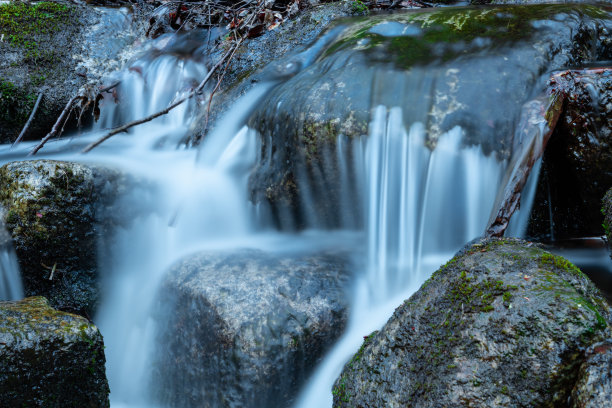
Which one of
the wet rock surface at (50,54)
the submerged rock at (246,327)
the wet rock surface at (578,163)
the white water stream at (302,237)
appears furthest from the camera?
the wet rock surface at (50,54)

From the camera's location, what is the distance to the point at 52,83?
589 cm

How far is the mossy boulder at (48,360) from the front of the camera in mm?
2295

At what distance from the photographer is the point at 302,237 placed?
387cm

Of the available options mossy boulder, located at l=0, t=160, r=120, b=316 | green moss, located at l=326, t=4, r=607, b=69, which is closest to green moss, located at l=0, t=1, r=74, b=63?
mossy boulder, located at l=0, t=160, r=120, b=316

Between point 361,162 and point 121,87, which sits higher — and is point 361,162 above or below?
below

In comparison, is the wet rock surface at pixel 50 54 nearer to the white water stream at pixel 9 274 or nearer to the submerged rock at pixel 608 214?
the white water stream at pixel 9 274

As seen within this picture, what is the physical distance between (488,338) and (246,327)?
1.40 metres

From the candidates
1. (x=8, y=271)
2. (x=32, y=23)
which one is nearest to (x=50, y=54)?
(x=32, y=23)

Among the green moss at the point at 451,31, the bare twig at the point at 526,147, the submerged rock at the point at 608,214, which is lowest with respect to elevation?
the submerged rock at the point at 608,214

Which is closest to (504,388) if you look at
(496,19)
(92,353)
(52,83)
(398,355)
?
(398,355)

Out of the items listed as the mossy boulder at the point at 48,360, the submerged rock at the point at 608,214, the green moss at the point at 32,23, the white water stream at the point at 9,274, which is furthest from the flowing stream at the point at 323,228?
the green moss at the point at 32,23

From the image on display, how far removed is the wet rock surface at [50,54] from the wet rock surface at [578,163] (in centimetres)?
492

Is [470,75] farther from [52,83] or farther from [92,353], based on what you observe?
[52,83]

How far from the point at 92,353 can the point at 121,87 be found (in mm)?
4056
